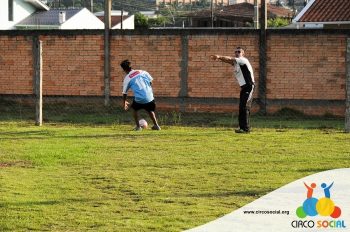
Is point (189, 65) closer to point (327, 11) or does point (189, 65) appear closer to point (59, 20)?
point (327, 11)

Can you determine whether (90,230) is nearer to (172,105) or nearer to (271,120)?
(271,120)

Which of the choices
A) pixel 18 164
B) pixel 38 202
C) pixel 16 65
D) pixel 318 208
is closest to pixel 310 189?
pixel 318 208

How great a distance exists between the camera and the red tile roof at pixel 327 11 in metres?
31.8

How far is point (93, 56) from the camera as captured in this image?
22.5 meters

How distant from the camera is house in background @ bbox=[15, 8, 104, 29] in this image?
47.4 meters

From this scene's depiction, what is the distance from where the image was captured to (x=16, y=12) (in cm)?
4672

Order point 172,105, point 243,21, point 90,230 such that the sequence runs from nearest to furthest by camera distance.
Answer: point 90,230 → point 172,105 → point 243,21

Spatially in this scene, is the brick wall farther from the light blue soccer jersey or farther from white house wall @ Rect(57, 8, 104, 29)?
white house wall @ Rect(57, 8, 104, 29)

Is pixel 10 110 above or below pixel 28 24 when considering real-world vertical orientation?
below

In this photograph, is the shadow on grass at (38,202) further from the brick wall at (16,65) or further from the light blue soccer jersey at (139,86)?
the brick wall at (16,65)

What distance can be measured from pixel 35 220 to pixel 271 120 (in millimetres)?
12404

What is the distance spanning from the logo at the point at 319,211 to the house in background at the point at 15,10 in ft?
124

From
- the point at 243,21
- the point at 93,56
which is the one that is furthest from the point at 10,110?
the point at 243,21

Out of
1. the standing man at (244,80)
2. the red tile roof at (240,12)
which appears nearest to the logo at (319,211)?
the standing man at (244,80)
